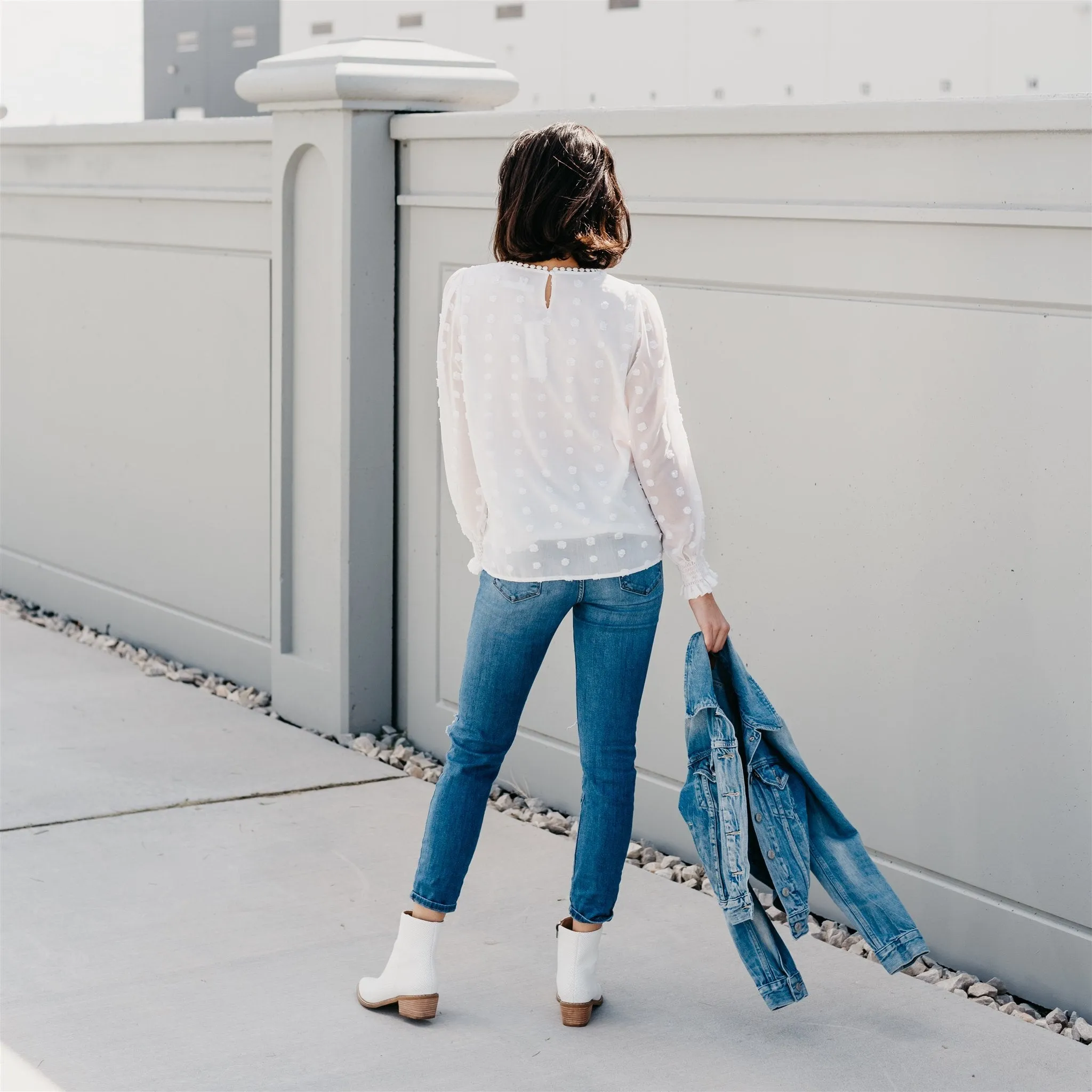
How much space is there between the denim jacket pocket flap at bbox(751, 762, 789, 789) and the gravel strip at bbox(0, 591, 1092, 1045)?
0.23 metres

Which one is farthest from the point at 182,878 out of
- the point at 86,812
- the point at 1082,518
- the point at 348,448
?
the point at 1082,518

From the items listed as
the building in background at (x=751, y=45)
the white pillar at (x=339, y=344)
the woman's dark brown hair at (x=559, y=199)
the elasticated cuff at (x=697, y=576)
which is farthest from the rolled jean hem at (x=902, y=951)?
the building in background at (x=751, y=45)

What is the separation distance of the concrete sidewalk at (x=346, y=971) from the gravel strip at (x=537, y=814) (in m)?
0.07

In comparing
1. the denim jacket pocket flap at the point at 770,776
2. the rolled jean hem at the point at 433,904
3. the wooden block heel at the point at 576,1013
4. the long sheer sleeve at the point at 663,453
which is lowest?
the wooden block heel at the point at 576,1013

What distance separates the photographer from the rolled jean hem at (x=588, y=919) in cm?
301

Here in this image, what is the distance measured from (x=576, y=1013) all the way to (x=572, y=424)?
44.5 inches

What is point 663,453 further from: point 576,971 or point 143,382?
point 143,382

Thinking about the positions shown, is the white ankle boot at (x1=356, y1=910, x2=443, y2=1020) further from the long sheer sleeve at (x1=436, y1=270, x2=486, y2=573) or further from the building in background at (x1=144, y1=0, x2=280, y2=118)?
the building in background at (x1=144, y1=0, x2=280, y2=118)

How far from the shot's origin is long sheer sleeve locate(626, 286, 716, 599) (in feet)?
9.25

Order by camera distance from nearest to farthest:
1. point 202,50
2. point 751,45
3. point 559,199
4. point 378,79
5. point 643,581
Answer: point 559,199 < point 643,581 < point 378,79 < point 751,45 < point 202,50

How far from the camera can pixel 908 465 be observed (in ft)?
11.1

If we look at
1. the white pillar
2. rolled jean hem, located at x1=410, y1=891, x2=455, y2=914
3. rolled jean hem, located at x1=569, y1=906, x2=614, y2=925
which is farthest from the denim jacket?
the white pillar

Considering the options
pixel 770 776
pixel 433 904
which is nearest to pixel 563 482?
pixel 770 776

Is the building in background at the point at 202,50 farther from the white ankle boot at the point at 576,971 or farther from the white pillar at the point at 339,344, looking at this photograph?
the white ankle boot at the point at 576,971
